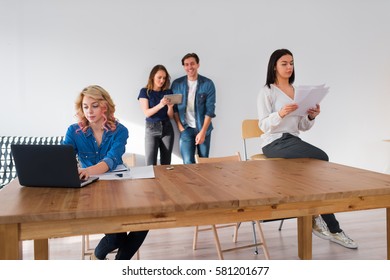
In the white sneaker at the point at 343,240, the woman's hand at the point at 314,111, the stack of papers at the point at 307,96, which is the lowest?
the white sneaker at the point at 343,240

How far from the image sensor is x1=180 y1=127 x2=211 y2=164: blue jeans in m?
4.35

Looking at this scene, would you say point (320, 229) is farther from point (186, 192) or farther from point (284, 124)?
point (186, 192)

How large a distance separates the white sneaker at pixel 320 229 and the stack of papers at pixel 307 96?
896 millimetres

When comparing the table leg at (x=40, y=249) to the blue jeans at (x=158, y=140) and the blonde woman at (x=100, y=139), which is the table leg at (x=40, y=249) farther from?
the blue jeans at (x=158, y=140)

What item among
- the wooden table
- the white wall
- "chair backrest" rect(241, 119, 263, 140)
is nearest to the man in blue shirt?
the white wall

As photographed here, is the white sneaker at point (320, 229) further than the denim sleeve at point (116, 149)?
Yes

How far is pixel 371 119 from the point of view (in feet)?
17.9

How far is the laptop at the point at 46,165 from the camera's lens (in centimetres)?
150

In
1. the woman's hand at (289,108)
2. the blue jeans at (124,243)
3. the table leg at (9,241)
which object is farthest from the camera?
the woman's hand at (289,108)

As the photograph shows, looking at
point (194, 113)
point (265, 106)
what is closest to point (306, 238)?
point (265, 106)

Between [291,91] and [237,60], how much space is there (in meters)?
1.83

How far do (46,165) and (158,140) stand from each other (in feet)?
8.98

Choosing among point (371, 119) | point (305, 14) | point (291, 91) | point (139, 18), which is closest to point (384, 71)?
point (371, 119)

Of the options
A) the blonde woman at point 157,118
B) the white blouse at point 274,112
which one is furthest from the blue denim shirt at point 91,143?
the blonde woman at point 157,118
